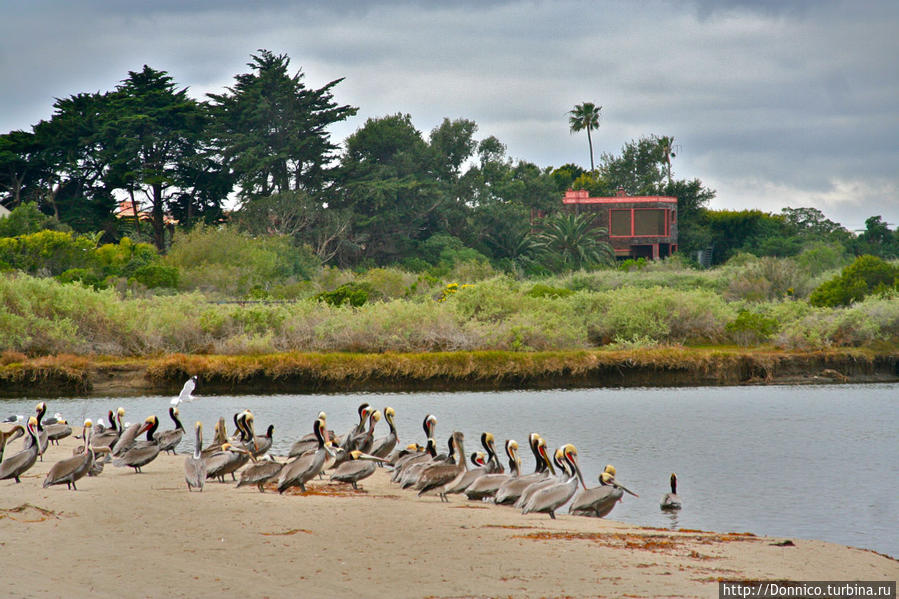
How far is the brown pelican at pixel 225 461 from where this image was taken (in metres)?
14.2

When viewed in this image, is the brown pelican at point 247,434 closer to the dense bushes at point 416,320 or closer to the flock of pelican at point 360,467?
the flock of pelican at point 360,467

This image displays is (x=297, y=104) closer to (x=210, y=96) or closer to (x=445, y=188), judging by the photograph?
(x=210, y=96)

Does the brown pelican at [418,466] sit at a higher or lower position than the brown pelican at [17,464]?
lower

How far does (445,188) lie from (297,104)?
13.4 meters

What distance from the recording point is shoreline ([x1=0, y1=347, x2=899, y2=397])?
30.0m

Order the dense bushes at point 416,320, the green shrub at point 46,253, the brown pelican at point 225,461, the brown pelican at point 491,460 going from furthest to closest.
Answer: the green shrub at point 46,253 < the dense bushes at point 416,320 < the brown pelican at point 491,460 < the brown pelican at point 225,461

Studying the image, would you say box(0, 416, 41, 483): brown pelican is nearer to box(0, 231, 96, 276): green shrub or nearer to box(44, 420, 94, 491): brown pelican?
box(44, 420, 94, 491): brown pelican

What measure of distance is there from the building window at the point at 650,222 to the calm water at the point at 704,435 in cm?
5099

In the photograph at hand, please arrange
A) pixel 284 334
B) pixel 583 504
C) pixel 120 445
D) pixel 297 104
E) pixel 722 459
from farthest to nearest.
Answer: pixel 297 104
pixel 284 334
pixel 722 459
pixel 120 445
pixel 583 504

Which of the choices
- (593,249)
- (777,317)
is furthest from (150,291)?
(593,249)

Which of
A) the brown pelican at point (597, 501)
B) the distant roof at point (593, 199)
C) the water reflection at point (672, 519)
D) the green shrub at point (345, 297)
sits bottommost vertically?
the water reflection at point (672, 519)

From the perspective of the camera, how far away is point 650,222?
82.5 m

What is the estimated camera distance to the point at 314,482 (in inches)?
Result: 591

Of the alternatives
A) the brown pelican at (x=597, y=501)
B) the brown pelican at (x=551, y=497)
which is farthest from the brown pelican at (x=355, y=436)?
the brown pelican at (x=551, y=497)
